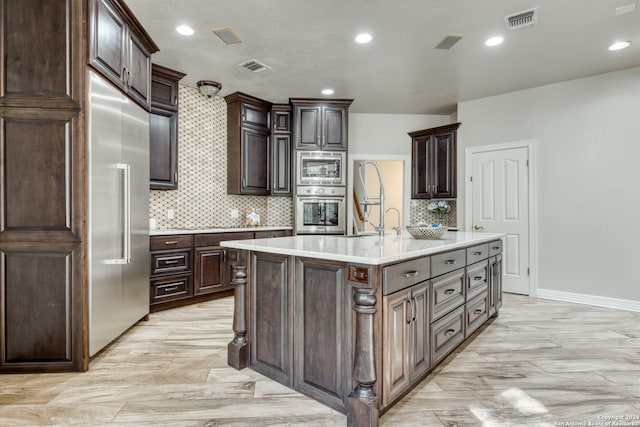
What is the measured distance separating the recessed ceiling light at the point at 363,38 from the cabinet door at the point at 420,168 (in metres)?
2.56

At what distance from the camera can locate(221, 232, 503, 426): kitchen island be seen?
1648mm

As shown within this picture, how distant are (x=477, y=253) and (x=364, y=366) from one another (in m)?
1.61

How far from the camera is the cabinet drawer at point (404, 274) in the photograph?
1.68 m

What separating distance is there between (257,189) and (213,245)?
1.19 m

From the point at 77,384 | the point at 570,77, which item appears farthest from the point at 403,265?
the point at 570,77

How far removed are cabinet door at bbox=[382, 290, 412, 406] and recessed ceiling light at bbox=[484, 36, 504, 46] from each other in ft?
8.94

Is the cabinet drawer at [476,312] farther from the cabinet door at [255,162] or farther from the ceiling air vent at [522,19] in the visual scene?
the cabinet door at [255,162]

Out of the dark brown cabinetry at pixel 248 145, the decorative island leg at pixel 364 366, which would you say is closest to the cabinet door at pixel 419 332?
the decorative island leg at pixel 364 366

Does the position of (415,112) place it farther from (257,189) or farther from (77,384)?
(77,384)

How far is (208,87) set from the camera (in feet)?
14.4

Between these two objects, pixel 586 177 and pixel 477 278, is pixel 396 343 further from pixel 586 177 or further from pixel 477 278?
pixel 586 177

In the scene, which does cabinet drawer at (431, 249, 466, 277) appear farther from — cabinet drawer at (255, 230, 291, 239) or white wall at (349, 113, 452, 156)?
white wall at (349, 113, 452, 156)

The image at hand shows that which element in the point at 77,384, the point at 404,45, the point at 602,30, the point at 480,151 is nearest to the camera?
the point at 77,384

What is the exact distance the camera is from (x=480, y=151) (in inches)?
195
